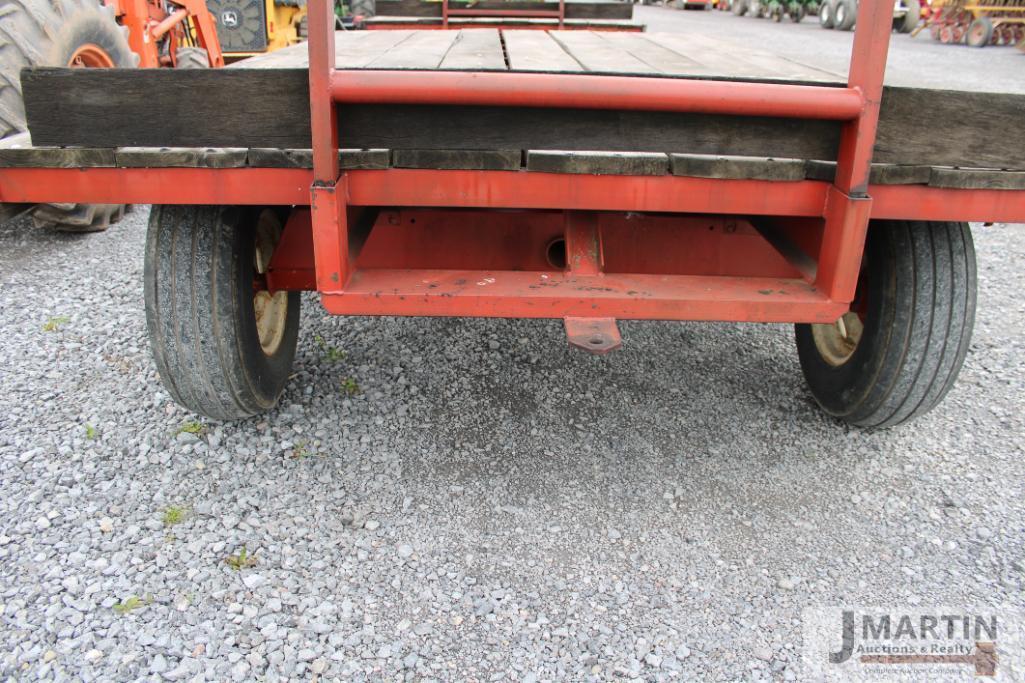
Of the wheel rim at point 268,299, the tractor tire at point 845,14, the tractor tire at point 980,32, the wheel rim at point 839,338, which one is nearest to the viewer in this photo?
the wheel rim at point 268,299

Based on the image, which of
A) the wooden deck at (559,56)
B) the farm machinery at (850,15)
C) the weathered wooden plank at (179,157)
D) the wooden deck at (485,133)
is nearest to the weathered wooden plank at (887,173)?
the wooden deck at (485,133)

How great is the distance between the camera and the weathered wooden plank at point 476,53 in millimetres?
2253

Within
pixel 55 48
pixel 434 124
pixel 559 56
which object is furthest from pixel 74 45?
pixel 434 124

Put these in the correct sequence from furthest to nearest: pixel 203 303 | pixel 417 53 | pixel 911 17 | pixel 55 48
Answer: pixel 911 17
pixel 55 48
pixel 417 53
pixel 203 303

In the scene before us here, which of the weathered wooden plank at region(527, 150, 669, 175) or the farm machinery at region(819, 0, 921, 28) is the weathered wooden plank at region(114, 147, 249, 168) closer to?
the weathered wooden plank at region(527, 150, 669, 175)

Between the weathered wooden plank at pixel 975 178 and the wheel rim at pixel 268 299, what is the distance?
6.58ft

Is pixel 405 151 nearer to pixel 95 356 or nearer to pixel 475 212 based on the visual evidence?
pixel 475 212

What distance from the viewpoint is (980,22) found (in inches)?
688

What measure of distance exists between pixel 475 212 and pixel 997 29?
19.5 m

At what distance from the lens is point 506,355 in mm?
3445

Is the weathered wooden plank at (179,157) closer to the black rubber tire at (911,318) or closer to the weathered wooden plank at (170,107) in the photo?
the weathered wooden plank at (170,107)

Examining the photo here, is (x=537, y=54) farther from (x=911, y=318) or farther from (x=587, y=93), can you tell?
(x=911, y=318)

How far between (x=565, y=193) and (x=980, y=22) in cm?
1943

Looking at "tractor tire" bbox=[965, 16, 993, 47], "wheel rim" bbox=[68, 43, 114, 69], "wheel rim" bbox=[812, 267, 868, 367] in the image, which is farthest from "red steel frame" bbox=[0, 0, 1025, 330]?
"tractor tire" bbox=[965, 16, 993, 47]
